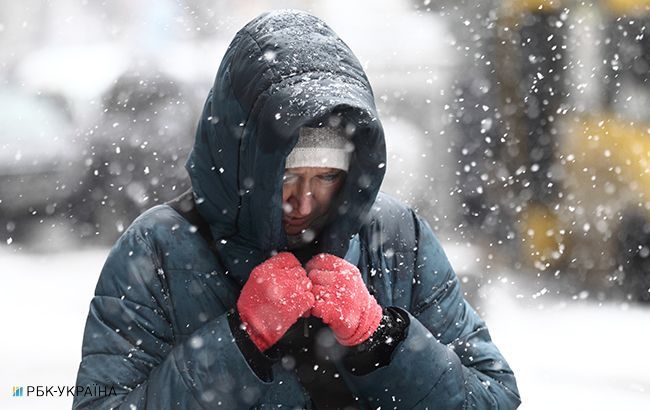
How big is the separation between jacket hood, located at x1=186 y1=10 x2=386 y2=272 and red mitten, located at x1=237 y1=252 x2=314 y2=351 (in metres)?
0.11

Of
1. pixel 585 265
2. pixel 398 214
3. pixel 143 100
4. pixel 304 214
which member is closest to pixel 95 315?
pixel 304 214

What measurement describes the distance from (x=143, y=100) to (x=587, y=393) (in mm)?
4845

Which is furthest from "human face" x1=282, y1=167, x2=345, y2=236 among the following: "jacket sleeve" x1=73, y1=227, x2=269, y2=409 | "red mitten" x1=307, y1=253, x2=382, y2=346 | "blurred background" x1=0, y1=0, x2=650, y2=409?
"blurred background" x1=0, y1=0, x2=650, y2=409

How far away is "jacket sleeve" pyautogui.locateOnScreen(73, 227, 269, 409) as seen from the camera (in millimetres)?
1848

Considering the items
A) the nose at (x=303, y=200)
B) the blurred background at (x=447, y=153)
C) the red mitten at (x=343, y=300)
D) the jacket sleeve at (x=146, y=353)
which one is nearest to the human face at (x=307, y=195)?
the nose at (x=303, y=200)

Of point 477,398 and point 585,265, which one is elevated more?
point 585,265

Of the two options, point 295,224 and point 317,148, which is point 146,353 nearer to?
point 295,224

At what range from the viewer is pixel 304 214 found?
200 centimetres

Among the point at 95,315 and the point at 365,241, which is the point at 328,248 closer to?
the point at 365,241

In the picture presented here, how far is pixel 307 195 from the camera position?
78.7 inches

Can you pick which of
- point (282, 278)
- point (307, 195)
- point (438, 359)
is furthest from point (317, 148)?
point (438, 359)

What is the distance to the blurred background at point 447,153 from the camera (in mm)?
5648

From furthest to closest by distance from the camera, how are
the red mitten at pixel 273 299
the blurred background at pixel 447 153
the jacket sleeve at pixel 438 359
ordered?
the blurred background at pixel 447 153
the jacket sleeve at pixel 438 359
the red mitten at pixel 273 299

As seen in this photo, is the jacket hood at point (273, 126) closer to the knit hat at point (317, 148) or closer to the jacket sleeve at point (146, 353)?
the knit hat at point (317, 148)
